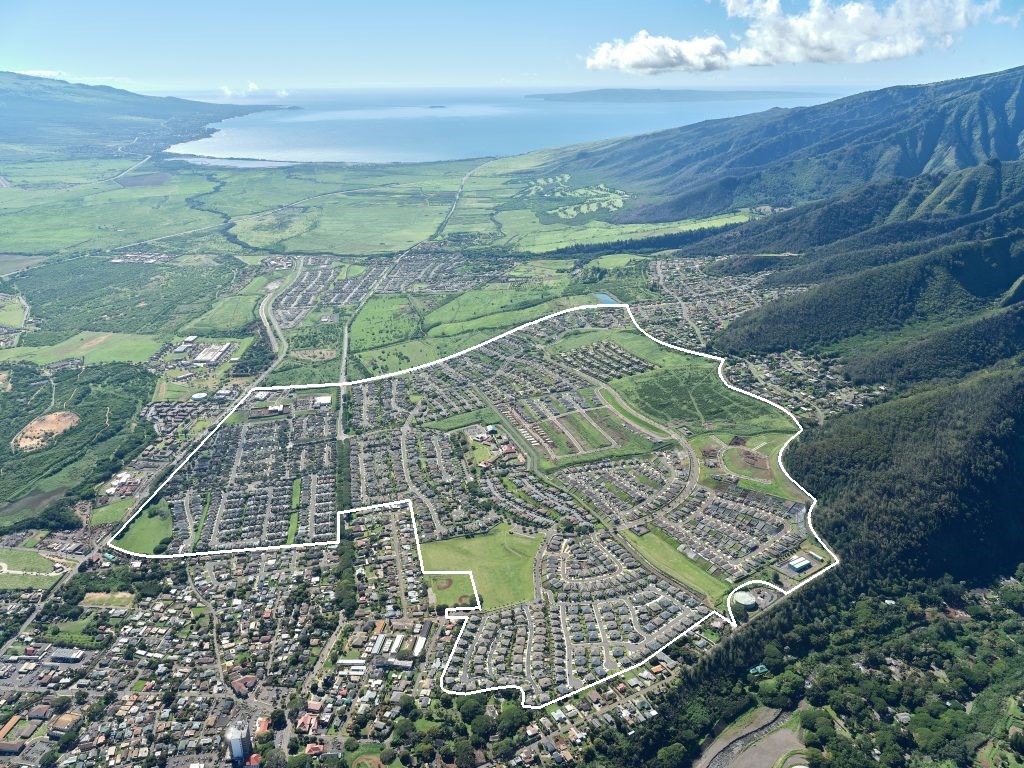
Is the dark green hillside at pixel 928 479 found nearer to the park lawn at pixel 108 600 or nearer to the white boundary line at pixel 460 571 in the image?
the white boundary line at pixel 460 571

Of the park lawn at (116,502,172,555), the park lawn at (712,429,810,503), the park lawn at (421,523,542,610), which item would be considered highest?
the park lawn at (712,429,810,503)

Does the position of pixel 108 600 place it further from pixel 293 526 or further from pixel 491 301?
pixel 491 301

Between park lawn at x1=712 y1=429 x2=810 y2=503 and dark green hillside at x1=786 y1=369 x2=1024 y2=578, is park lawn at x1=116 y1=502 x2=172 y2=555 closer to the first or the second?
park lawn at x1=712 y1=429 x2=810 y2=503

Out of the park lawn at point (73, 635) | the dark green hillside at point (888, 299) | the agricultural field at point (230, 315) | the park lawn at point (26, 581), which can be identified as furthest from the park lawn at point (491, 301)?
the park lawn at point (73, 635)

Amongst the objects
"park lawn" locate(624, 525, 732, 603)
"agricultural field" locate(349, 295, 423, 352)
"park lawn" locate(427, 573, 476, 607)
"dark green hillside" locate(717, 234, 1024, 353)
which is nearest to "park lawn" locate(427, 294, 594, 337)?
"agricultural field" locate(349, 295, 423, 352)

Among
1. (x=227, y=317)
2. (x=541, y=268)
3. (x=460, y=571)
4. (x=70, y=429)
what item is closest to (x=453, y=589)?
(x=460, y=571)

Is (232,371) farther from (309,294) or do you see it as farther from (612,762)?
(612,762)
